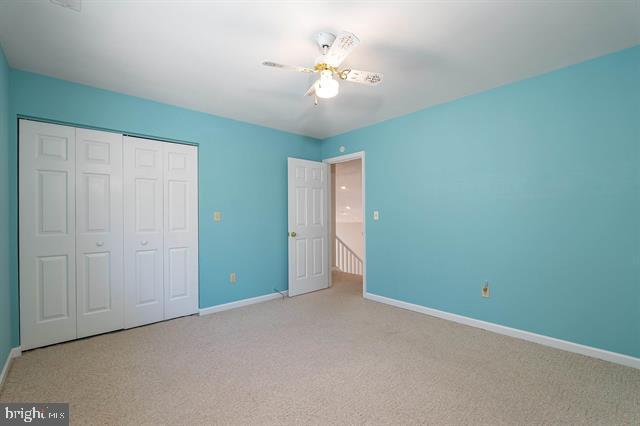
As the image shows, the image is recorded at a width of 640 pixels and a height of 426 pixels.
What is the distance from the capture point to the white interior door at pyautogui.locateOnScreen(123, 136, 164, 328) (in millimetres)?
3084

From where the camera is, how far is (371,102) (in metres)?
3.33

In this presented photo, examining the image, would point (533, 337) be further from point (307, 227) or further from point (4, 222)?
point (4, 222)

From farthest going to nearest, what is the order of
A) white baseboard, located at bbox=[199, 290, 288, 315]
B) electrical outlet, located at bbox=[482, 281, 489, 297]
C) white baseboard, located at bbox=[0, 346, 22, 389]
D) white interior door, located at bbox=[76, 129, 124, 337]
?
white baseboard, located at bbox=[199, 290, 288, 315]
electrical outlet, located at bbox=[482, 281, 489, 297]
white interior door, located at bbox=[76, 129, 124, 337]
white baseboard, located at bbox=[0, 346, 22, 389]

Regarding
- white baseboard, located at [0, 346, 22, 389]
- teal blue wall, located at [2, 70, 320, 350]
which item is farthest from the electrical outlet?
white baseboard, located at [0, 346, 22, 389]

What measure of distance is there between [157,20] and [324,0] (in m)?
1.14

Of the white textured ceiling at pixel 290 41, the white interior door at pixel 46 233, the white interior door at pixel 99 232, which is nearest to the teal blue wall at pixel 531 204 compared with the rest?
the white textured ceiling at pixel 290 41

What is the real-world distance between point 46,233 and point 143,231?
78cm

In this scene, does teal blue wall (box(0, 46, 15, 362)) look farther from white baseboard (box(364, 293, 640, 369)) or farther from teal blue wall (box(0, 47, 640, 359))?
white baseboard (box(364, 293, 640, 369))

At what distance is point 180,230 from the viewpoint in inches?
135

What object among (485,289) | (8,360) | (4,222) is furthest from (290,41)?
(8,360)

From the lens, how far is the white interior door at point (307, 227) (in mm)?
4344

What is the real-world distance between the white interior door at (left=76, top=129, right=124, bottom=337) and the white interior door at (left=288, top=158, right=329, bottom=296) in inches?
84.1

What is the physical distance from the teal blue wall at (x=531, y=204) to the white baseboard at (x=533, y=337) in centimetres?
→ 5

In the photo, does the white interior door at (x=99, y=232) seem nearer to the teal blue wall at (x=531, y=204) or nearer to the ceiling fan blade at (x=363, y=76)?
the ceiling fan blade at (x=363, y=76)
